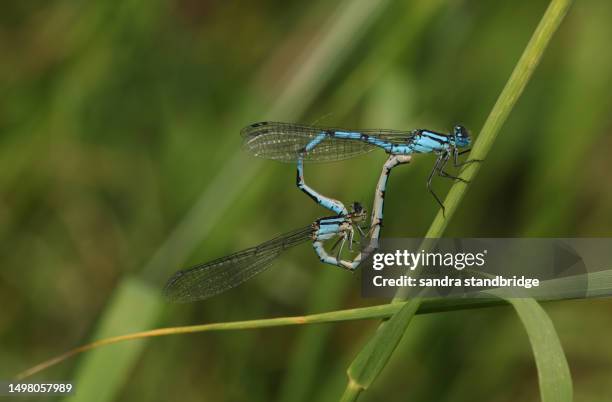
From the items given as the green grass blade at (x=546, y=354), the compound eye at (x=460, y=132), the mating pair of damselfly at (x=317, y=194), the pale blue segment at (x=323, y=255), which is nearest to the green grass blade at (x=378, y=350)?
the green grass blade at (x=546, y=354)

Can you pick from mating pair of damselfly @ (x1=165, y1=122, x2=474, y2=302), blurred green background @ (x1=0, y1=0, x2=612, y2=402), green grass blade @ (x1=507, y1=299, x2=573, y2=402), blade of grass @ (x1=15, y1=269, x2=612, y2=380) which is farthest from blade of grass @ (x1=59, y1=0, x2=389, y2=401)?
green grass blade @ (x1=507, y1=299, x2=573, y2=402)

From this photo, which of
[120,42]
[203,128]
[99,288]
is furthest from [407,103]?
[99,288]

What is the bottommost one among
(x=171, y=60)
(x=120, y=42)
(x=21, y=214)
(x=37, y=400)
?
(x=37, y=400)

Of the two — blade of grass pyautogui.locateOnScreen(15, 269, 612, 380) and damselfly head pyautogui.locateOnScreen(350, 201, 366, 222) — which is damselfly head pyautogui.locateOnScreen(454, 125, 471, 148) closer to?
damselfly head pyautogui.locateOnScreen(350, 201, 366, 222)

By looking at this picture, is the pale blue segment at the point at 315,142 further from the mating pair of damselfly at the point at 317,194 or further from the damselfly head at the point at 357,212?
the damselfly head at the point at 357,212

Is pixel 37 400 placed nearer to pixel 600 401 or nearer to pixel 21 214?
pixel 21 214

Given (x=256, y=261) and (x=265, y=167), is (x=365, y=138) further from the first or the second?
(x=256, y=261)
